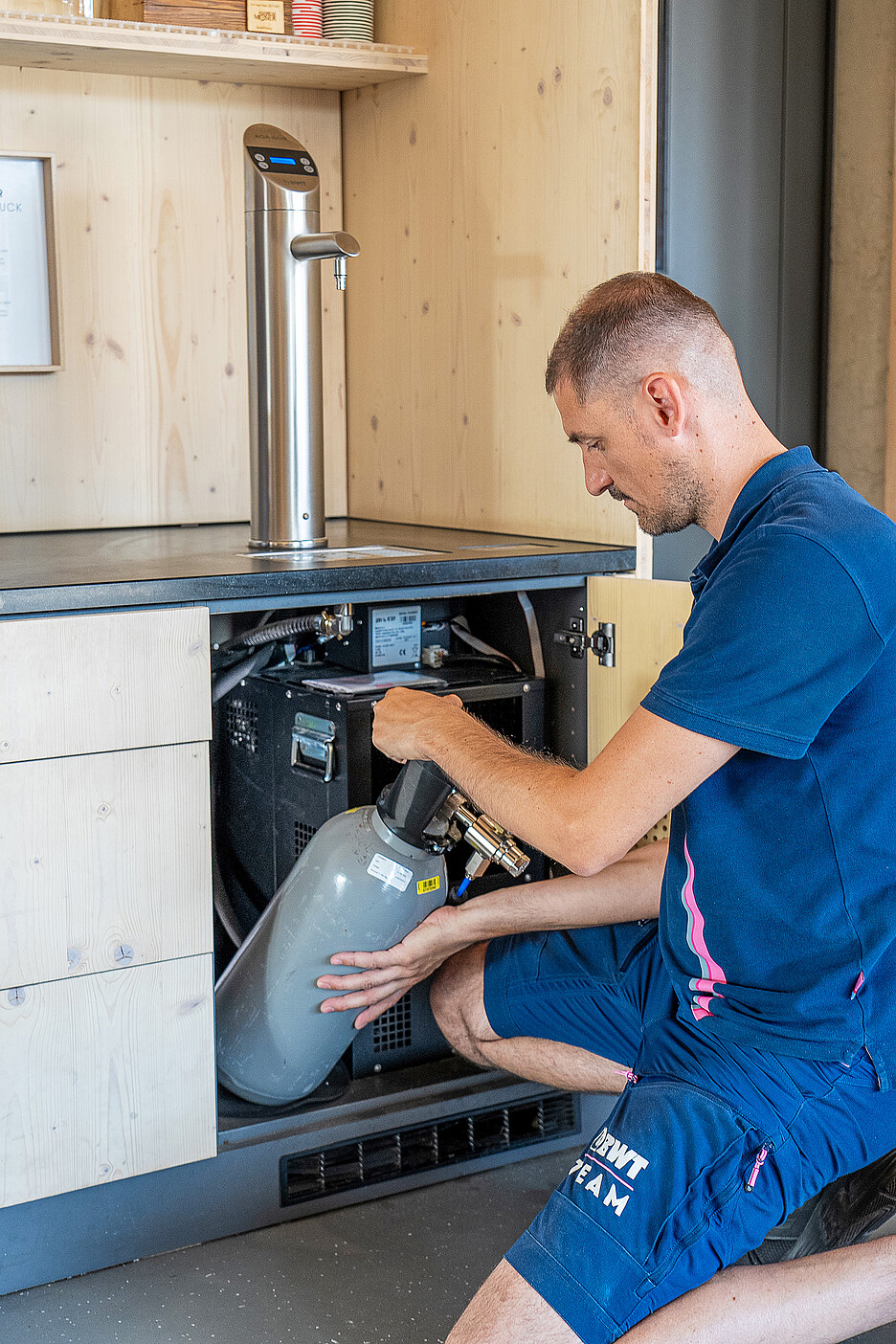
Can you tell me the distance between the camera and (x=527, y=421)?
225 cm

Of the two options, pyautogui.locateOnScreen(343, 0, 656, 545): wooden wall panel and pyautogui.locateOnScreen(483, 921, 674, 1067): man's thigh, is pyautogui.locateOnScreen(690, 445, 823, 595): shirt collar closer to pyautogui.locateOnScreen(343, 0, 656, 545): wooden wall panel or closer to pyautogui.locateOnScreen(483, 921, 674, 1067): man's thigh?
pyautogui.locateOnScreen(483, 921, 674, 1067): man's thigh

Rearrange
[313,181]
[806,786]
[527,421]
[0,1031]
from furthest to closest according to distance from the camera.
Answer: [527,421], [313,181], [0,1031], [806,786]

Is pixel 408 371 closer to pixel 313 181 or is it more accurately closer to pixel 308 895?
pixel 313 181

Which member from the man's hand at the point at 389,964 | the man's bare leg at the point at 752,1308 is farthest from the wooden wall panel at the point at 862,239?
the man's bare leg at the point at 752,1308

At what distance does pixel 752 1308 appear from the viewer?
1.38 m

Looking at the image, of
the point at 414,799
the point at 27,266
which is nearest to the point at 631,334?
the point at 414,799

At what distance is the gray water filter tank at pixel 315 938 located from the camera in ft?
5.80

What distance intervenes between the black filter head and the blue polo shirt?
1.09 ft

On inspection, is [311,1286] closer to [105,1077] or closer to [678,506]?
[105,1077]

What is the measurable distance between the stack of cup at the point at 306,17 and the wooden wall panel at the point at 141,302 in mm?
246

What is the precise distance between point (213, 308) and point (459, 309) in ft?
1.68

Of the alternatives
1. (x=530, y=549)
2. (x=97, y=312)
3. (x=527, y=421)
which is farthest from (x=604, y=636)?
(x=97, y=312)

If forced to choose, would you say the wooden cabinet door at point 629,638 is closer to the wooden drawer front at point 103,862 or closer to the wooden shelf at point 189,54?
the wooden drawer front at point 103,862

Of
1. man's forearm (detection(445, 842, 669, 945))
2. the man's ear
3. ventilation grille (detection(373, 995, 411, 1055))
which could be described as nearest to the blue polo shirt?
the man's ear
